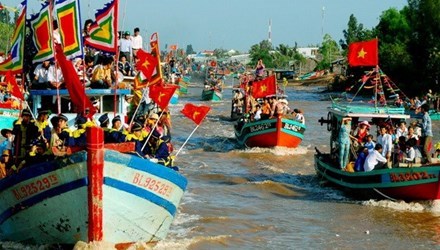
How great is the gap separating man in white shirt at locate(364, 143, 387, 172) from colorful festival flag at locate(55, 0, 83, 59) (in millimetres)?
8076

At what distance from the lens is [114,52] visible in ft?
49.1

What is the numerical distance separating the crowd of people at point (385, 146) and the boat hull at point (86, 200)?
23.8 ft

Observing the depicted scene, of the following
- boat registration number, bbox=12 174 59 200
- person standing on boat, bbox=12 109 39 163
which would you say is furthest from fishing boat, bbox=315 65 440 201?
boat registration number, bbox=12 174 59 200

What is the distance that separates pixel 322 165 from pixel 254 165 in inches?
207

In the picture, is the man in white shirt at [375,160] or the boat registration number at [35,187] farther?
the man in white shirt at [375,160]

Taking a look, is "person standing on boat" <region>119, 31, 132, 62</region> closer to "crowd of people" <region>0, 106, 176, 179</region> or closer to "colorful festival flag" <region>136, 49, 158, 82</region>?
"colorful festival flag" <region>136, 49, 158, 82</region>

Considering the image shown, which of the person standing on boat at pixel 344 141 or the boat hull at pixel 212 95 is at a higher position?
the person standing on boat at pixel 344 141

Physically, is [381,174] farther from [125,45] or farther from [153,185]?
[125,45]

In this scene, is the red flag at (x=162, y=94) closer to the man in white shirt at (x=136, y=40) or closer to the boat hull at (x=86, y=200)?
the boat hull at (x=86, y=200)

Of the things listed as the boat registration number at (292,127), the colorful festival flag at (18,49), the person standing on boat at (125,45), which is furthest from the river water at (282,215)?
the person standing on boat at (125,45)

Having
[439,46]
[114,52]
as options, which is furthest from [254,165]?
[439,46]

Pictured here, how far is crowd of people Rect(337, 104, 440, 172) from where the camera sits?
62.7ft

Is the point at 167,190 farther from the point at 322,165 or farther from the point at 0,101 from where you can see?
the point at 0,101

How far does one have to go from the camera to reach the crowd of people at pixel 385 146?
62.7ft
